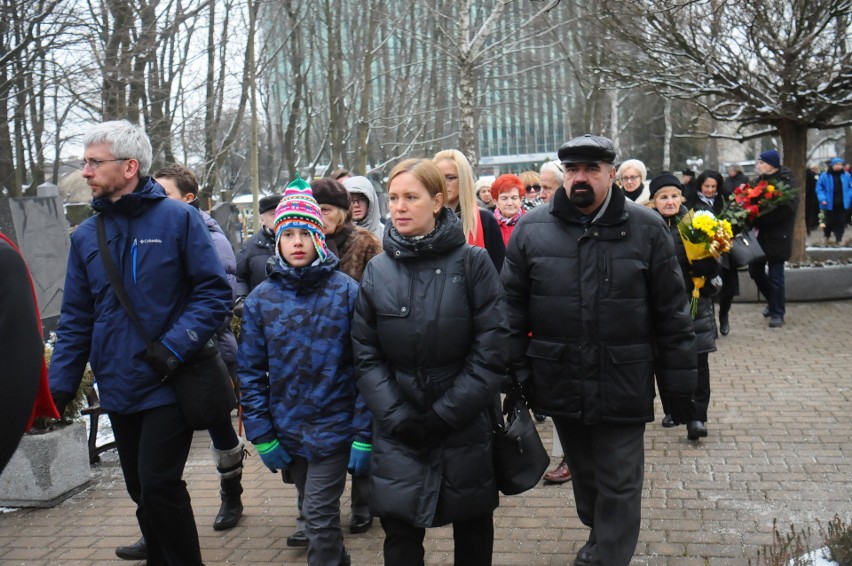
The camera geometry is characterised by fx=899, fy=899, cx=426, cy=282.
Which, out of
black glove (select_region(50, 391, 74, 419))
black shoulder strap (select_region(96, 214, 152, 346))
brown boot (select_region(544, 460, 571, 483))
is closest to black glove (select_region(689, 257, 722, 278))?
brown boot (select_region(544, 460, 571, 483))

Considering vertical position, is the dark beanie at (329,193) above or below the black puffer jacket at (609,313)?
above

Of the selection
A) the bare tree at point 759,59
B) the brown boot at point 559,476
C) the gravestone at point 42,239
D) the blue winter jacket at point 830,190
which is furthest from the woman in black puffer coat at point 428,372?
the blue winter jacket at point 830,190

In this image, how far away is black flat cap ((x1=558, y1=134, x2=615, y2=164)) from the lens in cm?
402

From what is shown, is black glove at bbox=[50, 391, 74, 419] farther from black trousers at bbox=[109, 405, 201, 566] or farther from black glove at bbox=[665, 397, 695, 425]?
black glove at bbox=[665, 397, 695, 425]

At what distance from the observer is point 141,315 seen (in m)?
4.14

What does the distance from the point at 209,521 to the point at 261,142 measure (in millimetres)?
37230

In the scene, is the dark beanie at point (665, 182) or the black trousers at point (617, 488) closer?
the black trousers at point (617, 488)

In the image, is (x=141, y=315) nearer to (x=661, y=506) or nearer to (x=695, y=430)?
(x=661, y=506)

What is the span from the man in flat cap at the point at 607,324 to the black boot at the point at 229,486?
2.12 m

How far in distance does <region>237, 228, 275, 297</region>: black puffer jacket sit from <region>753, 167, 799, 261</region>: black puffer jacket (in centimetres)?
746

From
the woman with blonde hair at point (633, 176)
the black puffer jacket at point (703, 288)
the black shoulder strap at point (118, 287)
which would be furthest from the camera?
the woman with blonde hair at point (633, 176)

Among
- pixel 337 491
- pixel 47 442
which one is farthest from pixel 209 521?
pixel 337 491

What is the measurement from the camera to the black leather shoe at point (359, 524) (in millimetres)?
5219

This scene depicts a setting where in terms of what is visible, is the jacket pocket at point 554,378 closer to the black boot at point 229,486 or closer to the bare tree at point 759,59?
the black boot at point 229,486
